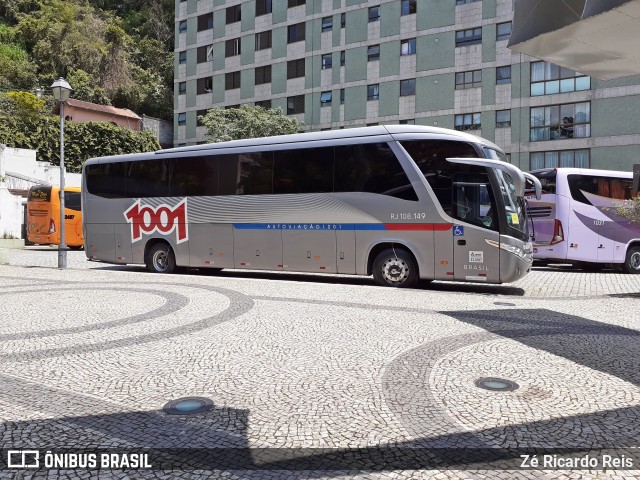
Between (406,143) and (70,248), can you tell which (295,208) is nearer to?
(406,143)

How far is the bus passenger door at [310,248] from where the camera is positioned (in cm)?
1295

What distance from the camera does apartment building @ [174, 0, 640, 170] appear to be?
31.2 meters

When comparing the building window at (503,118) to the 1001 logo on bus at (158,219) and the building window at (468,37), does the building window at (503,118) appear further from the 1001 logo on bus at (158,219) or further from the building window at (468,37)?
the 1001 logo on bus at (158,219)

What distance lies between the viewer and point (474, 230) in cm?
1127

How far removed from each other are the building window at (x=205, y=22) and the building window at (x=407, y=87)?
20.1 metres

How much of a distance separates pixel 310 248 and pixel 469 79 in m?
26.1

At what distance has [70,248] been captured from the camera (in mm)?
29062

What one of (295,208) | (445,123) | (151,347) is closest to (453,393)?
(151,347)

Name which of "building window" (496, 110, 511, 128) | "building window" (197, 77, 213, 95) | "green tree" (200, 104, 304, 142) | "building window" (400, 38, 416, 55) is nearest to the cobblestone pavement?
"building window" (496, 110, 511, 128)

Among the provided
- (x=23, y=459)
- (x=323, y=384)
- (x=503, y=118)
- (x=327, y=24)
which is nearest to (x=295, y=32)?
(x=327, y=24)

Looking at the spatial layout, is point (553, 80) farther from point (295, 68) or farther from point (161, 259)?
point (161, 259)

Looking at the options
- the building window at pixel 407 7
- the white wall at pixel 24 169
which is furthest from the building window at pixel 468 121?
the white wall at pixel 24 169

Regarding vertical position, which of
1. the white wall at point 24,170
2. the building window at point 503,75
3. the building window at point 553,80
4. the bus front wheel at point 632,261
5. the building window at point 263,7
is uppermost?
the building window at point 263,7

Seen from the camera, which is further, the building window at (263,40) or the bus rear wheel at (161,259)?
the building window at (263,40)
